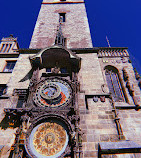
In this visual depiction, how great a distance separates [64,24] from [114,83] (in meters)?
9.30

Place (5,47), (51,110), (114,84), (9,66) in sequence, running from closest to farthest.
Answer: (51,110) < (114,84) < (9,66) < (5,47)

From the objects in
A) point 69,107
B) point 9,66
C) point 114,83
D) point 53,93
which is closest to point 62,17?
point 9,66

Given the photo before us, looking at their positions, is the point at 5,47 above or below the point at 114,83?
above

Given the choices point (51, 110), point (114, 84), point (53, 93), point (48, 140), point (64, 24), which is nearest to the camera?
point (48, 140)

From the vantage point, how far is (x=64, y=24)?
1638cm

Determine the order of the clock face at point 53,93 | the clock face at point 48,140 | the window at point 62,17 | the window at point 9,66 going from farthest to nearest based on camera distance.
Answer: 1. the window at point 62,17
2. the window at point 9,66
3. the clock face at point 53,93
4. the clock face at point 48,140

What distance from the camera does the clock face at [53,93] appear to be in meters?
7.76

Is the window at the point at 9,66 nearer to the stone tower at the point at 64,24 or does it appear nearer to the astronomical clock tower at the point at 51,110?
the stone tower at the point at 64,24

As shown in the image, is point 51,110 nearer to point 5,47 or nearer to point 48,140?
point 48,140

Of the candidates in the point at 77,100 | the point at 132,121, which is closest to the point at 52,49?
the point at 77,100

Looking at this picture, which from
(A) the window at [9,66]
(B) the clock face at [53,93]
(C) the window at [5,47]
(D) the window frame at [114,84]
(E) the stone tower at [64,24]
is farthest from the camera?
(C) the window at [5,47]

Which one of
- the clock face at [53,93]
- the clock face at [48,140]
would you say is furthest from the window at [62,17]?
the clock face at [48,140]

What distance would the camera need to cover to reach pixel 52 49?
30.4ft

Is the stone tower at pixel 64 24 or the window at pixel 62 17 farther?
the window at pixel 62 17
